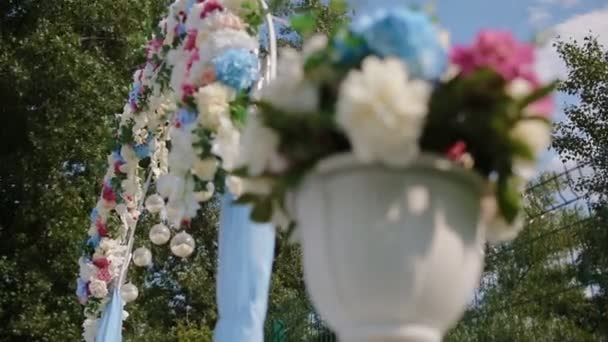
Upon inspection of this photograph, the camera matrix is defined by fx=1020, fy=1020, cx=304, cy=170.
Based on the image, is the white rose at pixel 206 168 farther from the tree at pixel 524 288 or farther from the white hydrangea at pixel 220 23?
the tree at pixel 524 288

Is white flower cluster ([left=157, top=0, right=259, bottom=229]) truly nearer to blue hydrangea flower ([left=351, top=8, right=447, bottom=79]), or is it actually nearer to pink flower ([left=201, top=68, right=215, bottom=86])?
pink flower ([left=201, top=68, right=215, bottom=86])

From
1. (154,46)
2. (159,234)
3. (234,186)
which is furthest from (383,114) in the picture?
(154,46)

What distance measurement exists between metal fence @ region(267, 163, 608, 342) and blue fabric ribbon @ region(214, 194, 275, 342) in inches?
91.2

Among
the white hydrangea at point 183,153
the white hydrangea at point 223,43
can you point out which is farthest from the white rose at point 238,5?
the white hydrangea at point 183,153

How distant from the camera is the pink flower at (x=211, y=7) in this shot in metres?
5.11

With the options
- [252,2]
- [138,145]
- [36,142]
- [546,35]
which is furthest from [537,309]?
[36,142]

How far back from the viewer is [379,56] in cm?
208

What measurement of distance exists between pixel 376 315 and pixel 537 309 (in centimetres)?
604

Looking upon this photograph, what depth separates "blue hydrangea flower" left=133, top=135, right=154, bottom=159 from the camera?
7241mm

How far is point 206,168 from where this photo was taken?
15.3ft

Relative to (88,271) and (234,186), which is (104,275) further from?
(234,186)

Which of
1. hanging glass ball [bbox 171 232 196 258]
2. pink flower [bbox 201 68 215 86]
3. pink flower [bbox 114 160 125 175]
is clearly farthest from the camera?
pink flower [bbox 114 160 125 175]

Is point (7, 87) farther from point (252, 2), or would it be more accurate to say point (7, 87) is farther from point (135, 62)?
point (252, 2)

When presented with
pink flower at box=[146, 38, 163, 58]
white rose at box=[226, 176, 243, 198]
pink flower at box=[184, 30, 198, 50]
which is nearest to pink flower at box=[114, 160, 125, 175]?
pink flower at box=[146, 38, 163, 58]
